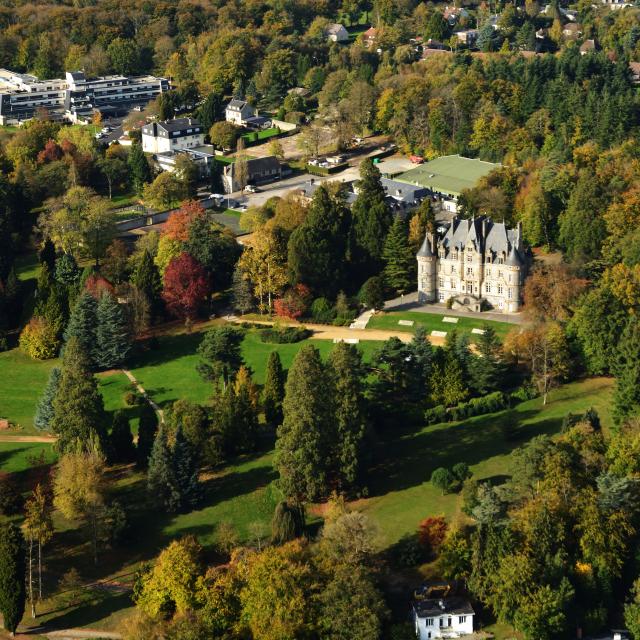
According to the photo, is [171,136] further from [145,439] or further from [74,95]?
[145,439]

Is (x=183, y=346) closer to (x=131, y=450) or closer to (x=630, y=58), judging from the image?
(x=131, y=450)

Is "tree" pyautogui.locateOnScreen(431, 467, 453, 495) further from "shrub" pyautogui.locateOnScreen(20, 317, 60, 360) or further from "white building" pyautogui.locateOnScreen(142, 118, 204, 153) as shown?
"white building" pyautogui.locateOnScreen(142, 118, 204, 153)

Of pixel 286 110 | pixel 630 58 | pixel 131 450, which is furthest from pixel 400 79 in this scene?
pixel 131 450

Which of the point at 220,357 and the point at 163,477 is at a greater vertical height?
the point at 163,477

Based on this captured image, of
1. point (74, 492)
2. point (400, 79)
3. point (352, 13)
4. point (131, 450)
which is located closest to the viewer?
point (74, 492)

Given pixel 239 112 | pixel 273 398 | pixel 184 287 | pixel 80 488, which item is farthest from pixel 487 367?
pixel 239 112

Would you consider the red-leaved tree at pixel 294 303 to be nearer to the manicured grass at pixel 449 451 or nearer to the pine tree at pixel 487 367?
the pine tree at pixel 487 367
